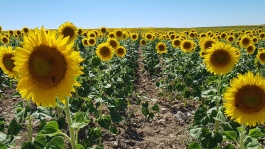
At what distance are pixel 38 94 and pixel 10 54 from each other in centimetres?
207

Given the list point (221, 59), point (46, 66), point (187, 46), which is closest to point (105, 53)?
point (187, 46)

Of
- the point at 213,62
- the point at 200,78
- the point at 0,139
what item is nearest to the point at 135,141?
the point at 213,62

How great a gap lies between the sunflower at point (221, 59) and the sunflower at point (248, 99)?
1989mm

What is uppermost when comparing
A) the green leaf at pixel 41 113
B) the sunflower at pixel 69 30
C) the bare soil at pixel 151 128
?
the sunflower at pixel 69 30

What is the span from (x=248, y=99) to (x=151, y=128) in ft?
13.0

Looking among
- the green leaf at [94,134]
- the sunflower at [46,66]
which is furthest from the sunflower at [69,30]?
the sunflower at [46,66]

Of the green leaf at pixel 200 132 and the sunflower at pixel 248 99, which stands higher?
the sunflower at pixel 248 99

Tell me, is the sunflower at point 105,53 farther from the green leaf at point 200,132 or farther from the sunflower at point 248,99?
the sunflower at point 248,99

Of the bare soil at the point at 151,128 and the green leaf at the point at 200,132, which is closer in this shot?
the green leaf at the point at 200,132

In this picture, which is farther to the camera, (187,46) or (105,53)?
(187,46)

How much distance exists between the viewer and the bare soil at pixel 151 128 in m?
6.49

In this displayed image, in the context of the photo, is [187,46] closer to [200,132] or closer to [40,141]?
[200,132]

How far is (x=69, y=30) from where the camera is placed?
759cm

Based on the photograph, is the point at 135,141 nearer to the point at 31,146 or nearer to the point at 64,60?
the point at 31,146
